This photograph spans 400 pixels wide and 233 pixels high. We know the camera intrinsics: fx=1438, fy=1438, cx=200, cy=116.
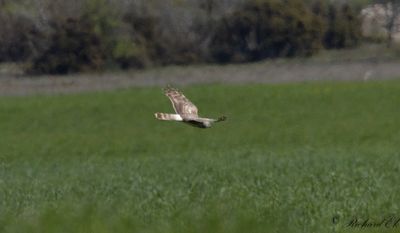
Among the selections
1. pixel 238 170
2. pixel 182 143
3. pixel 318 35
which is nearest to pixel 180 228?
pixel 238 170

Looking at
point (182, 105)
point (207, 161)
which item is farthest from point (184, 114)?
point (207, 161)

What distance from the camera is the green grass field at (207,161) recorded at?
11.3 metres

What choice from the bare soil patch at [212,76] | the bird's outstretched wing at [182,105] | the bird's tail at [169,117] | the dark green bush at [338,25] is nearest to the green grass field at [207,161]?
the bird's outstretched wing at [182,105]

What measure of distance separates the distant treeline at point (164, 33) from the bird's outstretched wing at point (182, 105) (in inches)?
1252

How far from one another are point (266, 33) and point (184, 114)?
3414cm

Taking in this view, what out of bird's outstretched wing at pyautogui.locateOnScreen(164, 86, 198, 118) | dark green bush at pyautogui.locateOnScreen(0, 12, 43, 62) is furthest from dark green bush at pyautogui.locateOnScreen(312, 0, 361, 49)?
bird's outstretched wing at pyautogui.locateOnScreen(164, 86, 198, 118)

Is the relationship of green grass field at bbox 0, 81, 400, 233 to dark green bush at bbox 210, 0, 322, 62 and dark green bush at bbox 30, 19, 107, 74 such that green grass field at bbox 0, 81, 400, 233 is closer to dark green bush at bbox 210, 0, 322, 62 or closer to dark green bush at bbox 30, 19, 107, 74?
dark green bush at bbox 30, 19, 107, 74

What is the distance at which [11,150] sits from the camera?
28969 millimetres

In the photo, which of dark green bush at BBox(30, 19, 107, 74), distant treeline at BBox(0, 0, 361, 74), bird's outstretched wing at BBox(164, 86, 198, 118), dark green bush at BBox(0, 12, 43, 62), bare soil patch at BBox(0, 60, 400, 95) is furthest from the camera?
dark green bush at BBox(0, 12, 43, 62)

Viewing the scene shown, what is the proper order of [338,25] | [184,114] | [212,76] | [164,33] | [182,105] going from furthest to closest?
[338,25] < [164,33] < [212,76] < [182,105] < [184,114]

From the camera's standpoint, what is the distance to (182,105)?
8297 mm

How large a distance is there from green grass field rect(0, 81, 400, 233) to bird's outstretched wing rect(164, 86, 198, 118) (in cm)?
89

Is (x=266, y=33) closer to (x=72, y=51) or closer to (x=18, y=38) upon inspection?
(x=72, y=51)

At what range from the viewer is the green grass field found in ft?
37.1
